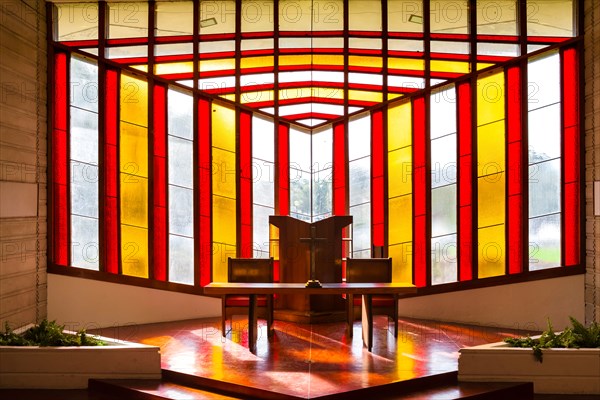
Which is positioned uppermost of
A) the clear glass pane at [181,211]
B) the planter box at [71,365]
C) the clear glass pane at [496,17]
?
the clear glass pane at [496,17]

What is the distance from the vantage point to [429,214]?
7.65 metres

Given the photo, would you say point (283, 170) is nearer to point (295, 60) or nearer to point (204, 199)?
point (204, 199)

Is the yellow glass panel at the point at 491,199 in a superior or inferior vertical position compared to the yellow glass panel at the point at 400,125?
inferior

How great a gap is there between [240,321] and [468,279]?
9.20 ft

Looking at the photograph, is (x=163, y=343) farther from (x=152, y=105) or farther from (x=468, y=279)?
(x=468, y=279)

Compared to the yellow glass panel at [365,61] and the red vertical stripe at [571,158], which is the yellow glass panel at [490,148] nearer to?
the red vertical stripe at [571,158]

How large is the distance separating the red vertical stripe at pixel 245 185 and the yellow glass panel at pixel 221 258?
0.15m

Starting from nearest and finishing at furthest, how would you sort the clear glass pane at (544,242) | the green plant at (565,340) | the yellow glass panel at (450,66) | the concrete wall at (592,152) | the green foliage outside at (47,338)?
the green plant at (565,340), the green foliage outside at (47,338), the concrete wall at (592,152), the clear glass pane at (544,242), the yellow glass panel at (450,66)

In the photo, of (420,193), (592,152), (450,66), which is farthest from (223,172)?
(592,152)

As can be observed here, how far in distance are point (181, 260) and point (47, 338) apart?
2.53m

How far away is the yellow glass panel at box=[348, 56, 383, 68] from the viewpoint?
26.1 feet

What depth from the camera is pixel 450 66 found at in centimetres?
768

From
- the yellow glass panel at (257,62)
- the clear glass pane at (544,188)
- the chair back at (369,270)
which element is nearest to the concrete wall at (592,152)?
the clear glass pane at (544,188)

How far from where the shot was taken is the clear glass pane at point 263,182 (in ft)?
26.3
